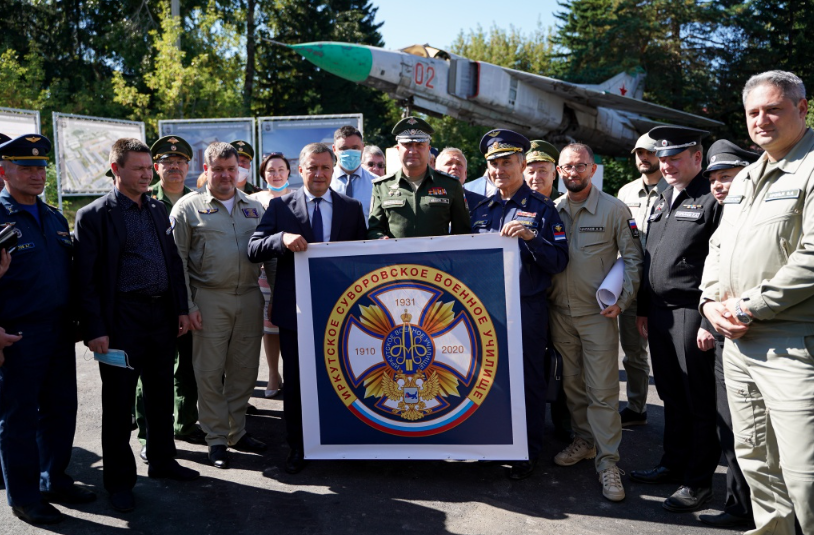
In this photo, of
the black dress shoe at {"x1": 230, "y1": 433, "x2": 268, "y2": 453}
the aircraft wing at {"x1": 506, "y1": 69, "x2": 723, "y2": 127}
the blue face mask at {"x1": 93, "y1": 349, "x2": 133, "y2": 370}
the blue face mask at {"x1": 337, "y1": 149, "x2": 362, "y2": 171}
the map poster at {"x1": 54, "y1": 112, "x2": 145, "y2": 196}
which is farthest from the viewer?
the aircraft wing at {"x1": 506, "y1": 69, "x2": 723, "y2": 127}

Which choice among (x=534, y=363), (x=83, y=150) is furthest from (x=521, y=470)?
(x=83, y=150)

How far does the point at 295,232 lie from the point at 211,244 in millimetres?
622

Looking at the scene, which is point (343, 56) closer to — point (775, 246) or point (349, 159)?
point (349, 159)

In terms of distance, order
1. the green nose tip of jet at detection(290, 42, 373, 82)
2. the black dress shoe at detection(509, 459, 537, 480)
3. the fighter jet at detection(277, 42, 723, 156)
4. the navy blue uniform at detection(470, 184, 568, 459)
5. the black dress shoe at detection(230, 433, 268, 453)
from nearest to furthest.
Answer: the navy blue uniform at detection(470, 184, 568, 459)
the black dress shoe at detection(509, 459, 537, 480)
the black dress shoe at detection(230, 433, 268, 453)
the green nose tip of jet at detection(290, 42, 373, 82)
the fighter jet at detection(277, 42, 723, 156)

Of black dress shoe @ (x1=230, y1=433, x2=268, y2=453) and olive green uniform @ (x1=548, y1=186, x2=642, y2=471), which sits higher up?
olive green uniform @ (x1=548, y1=186, x2=642, y2=471)

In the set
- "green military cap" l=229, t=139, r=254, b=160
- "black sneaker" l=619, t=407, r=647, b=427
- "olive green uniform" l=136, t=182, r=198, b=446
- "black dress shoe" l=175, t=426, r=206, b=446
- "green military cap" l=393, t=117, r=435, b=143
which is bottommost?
"black sneaker" l=619, t=407, r=647, b=427

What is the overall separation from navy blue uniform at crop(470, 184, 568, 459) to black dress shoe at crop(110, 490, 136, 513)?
246 cm

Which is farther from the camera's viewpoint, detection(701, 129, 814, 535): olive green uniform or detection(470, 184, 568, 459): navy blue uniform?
detection(470, 184, 568, 459): navy blue uniform

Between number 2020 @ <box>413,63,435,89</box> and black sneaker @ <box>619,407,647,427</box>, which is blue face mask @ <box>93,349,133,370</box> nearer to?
black sneaker @ <box>619,407,647,427</box>

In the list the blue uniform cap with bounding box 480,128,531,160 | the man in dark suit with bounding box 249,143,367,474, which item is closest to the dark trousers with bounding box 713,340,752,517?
the blue uniform cap with bounding box 480,128,531,160

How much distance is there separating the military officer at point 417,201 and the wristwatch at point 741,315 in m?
1.97

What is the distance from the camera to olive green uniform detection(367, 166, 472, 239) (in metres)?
4.22

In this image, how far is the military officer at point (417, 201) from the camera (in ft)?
13.8

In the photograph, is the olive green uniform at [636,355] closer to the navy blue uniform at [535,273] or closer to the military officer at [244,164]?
the navy blue uniform at [535,273]
